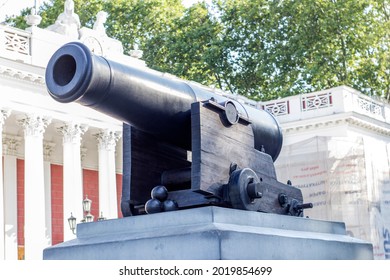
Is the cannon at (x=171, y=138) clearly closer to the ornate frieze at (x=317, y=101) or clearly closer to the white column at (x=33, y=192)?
the white column at (x=33, y=192)

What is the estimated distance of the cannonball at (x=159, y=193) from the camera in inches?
217

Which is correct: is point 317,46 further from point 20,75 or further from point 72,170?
point 20,75

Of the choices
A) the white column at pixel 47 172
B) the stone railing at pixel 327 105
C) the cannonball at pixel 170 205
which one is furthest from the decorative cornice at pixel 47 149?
the cannonball at pixel 170 205

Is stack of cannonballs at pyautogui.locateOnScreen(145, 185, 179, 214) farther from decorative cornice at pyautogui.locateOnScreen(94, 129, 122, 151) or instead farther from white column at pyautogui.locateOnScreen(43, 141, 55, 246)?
white column at pyautogui.locateOnScreen(43, 141, 55, 246)

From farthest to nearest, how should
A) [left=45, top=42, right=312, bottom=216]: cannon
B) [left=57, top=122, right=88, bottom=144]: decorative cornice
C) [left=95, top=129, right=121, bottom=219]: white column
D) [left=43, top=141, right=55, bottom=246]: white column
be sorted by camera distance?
[left=43, top=141, right=55, bottom=246]: white column < [left=95, top=129, right=121, bottom=219]: white column < [left=57, top=122, right=88, bottom=144]: decorative cornice < [left=45, top=42, right=312, bottom=216]: cannon

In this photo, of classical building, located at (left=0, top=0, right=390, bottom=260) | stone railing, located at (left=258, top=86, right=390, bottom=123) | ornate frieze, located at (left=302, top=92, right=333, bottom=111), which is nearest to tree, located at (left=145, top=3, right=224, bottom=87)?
stone railing, located at (left=258, top=86, right=390, bottom=123)

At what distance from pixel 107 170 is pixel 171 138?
23043 millimetres

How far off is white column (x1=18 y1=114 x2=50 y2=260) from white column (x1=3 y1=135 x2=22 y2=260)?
8.38 ft

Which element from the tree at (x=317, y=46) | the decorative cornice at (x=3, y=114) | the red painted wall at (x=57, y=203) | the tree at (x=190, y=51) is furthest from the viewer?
the tree at (x=190, y=51)

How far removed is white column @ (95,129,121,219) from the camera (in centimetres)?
2812

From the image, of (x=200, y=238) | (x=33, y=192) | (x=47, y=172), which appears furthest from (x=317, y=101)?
(x=200, y=238)

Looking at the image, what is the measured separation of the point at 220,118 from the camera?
5.66 meters

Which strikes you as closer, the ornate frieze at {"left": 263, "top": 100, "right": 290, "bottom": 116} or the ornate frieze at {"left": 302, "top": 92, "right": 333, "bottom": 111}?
the ornate frieze at {"left": 302, "top": 92, "right": 333, "bottom": 111}

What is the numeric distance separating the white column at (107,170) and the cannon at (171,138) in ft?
73.0
